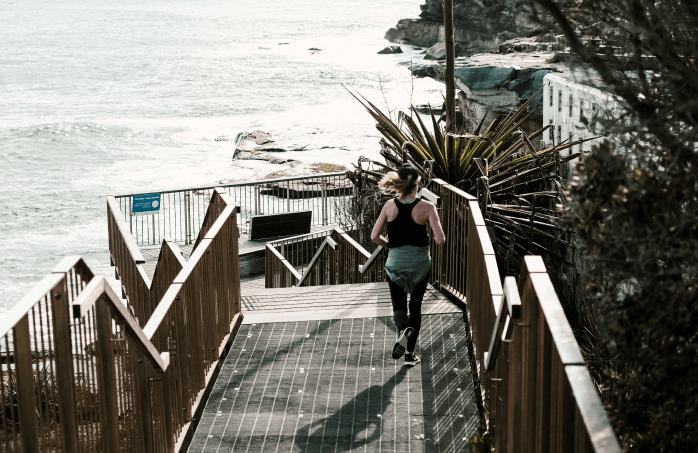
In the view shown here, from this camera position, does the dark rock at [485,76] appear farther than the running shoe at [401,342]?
Yes

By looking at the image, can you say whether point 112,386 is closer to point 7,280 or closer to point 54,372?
point 54,372

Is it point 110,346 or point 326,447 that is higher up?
point 110,346

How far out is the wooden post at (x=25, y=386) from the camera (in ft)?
Result: 10.2

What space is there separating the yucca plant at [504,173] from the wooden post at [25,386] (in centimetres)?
742

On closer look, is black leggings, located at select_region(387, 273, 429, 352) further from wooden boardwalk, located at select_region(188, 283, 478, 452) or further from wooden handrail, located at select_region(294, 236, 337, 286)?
wooden handrail, located at select_region(294, 236, 337, 286)

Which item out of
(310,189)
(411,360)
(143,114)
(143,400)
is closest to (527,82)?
(310,189)

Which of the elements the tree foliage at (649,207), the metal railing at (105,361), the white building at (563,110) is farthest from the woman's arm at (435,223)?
the white building at (563,110)

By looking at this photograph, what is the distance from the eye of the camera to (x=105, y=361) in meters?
3.85

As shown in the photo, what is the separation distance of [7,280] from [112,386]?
23.3 m

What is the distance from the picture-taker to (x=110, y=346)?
3.86 meters

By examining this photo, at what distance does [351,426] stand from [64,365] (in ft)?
7.92

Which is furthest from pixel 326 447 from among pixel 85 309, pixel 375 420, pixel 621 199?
pixel 621 199

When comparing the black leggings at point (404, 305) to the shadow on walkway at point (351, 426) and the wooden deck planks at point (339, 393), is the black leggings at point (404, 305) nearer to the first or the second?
the wooden deck planks at point (339, 393)

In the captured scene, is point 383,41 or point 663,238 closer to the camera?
point 663,238
